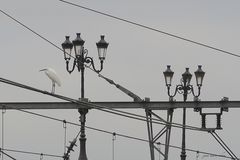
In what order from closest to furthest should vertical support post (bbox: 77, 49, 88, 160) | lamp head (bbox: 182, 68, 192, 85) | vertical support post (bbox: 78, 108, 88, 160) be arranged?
vertical support post (bbox: 77, 49, 88, 160) → vertical support post (bbox: 78, 108, 88, 160) → lamp head (bbox: 182, 68, 192, 85)

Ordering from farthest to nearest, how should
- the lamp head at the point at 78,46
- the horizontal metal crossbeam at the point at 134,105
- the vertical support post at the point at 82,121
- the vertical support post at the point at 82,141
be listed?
the lamp head at the point at 78,46 → the vertical support post at the point at 82,141 → the vertical support post at the point at 82,121 → the horizontal metal crossbeam at the point at 134,105

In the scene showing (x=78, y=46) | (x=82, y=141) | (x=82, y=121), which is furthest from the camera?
(x=82, y=141)

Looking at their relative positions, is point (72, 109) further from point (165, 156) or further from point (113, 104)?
point (165, 156)

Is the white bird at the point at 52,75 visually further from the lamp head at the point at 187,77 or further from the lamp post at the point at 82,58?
the lamp head at the point at 187,77

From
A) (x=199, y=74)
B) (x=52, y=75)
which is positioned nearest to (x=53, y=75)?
(x=52, y=75)

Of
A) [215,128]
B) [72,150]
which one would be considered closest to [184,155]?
[72,150]

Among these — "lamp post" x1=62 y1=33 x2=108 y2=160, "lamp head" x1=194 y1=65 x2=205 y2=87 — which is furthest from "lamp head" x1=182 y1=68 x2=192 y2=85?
"lamp post" x1=62 y1=33 x2=108 y2=160

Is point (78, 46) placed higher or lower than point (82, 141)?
higher

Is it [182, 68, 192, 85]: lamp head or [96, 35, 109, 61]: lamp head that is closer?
[96, 35, 109, 61]: lamp head

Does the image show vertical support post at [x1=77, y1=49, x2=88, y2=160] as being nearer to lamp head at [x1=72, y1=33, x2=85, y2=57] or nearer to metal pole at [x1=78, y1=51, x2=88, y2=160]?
metal pole at [x1=78, y1=51, x2=88, y2=160]

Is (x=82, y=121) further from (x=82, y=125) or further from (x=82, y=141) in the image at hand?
(x=82, y=141)

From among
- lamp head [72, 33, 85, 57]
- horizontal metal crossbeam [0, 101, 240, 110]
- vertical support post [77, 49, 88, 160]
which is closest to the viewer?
horizontal metal crossbeam [0, 101, 240, 110]

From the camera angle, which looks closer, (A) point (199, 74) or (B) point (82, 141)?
(B) point (82, 141)

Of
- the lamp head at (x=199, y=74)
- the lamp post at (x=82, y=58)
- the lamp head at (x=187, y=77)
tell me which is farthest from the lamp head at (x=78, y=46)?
the lamp head at (x=187, y=77)
